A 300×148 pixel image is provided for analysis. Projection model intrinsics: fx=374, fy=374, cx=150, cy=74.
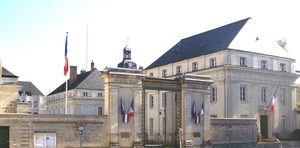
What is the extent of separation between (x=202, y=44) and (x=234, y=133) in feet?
60.3

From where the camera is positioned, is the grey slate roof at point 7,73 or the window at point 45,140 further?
the grey slate roof at point 7,73

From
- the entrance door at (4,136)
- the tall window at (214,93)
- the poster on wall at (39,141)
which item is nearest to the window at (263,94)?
the tall window at (214,93)

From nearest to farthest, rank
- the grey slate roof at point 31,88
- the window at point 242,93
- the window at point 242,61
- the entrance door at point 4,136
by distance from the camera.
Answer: the entrance door at point 4,136, the window at point 242,93, the window at point 242,61, the grey slate roof at point 31,88

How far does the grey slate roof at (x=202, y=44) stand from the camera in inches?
1780

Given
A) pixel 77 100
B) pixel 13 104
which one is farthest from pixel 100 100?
pixel 13 104

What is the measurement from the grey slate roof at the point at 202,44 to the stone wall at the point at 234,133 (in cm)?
1134

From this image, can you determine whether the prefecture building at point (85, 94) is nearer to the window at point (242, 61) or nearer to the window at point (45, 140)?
the window at point (242, 61)

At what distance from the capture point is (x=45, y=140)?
959 inches

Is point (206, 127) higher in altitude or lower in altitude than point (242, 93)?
lower

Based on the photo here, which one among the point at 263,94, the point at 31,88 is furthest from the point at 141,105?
the point at 31,88

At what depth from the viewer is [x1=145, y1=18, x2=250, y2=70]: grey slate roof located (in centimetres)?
4520

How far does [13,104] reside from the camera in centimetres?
3306

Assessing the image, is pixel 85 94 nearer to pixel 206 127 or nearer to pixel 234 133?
pixel 234 133

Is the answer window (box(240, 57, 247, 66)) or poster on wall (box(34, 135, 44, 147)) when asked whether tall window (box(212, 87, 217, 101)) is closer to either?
window (box(240, 57, 247, 66))
